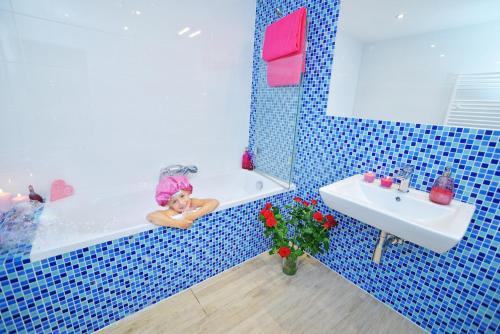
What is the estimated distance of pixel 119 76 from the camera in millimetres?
1723

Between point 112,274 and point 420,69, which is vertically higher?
point 420,69

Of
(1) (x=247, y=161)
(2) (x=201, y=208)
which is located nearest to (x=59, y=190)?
(2) (x=201, y=208)

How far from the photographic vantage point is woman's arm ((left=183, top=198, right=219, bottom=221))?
143 centimetres

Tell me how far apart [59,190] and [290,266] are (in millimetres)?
1804

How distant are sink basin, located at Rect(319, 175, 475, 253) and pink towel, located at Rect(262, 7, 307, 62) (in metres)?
1.14

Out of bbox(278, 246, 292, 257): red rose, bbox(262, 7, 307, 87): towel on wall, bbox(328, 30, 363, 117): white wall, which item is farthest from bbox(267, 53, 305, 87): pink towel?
bbox(278, 246, 292, 257): red rose

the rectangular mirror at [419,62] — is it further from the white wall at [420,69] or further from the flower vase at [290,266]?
the flower vase at [290,266]

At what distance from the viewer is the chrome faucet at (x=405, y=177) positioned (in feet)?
4.25

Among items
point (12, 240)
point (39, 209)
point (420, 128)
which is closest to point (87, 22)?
point (39, 209)

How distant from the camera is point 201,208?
1.50 m

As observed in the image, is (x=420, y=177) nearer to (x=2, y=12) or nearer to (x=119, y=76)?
(x=119, y=76)

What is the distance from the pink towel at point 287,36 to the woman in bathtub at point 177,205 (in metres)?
1.34

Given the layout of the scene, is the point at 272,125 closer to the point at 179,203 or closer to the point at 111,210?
the point at 179,203

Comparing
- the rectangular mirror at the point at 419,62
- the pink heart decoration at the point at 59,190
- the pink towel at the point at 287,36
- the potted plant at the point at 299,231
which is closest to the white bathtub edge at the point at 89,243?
the pink heart decoration at the point at 59,190
